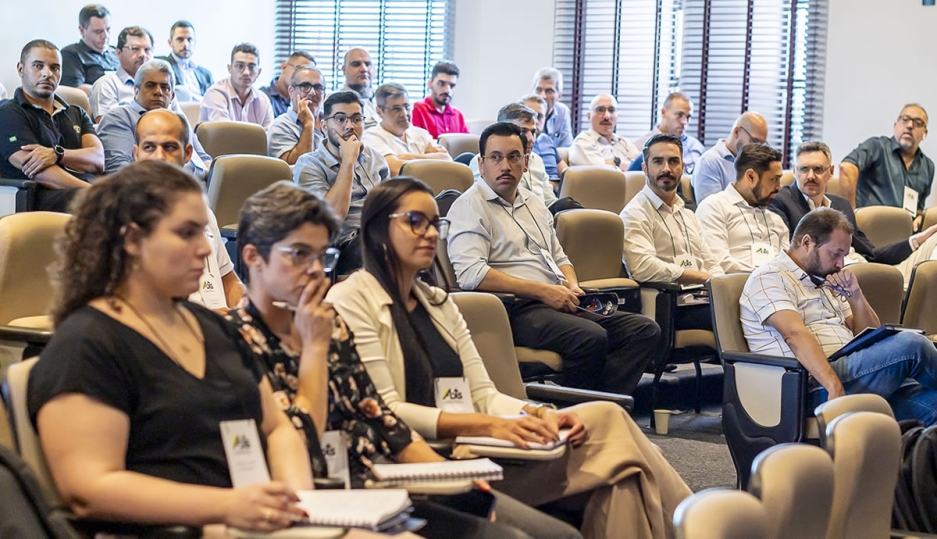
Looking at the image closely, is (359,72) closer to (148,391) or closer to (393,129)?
(393,129)

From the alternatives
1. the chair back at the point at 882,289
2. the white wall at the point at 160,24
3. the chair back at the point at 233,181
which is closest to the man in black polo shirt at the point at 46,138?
the chair back at the point at 233,181

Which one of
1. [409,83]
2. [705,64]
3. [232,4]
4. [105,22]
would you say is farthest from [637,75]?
[105,22]

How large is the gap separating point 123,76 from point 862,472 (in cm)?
553

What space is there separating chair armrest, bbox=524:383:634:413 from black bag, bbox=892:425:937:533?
0.64 meters

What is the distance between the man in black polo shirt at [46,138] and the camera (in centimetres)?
434

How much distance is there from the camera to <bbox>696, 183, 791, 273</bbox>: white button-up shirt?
4895 millimetres

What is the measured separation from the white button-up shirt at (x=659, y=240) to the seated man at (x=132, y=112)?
2.05 m

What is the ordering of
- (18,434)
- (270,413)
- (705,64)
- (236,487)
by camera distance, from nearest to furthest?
1. (18,434)
2. (236,487)
3. (270,413)
4. (705,64)

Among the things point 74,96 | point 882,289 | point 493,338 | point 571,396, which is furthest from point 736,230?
point 74,96

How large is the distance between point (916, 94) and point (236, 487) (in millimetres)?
7500

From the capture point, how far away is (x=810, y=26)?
8078 millimetres

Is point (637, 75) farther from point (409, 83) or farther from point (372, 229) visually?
point (372, 229)

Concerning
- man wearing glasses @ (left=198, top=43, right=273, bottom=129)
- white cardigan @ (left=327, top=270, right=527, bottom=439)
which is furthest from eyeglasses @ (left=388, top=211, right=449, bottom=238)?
man wearing glasses @ (left=198, top=43, right=273, bottom=129)

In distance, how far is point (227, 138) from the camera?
18.4 ft
